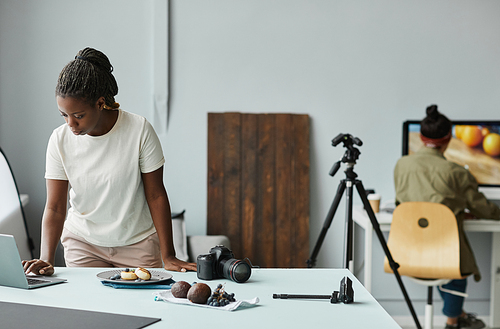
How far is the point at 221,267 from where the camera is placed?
1.33m

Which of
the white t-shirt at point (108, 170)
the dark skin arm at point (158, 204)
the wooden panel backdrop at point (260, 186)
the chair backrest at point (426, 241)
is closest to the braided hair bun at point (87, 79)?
the white t-shirt at point (108, 170)

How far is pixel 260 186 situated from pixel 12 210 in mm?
1573

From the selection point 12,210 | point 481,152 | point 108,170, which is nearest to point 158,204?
point 108,170

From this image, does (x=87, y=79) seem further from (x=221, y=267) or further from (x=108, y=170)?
(x=221, y=267)

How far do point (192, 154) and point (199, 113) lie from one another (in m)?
0.29

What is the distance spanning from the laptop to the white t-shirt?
0.36 metres

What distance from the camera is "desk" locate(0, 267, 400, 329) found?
102cm

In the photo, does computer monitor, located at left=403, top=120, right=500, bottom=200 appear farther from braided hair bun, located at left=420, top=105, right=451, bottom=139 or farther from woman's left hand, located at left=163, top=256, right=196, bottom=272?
woman's left hand, located at left=163, top=256, right=196, bottom=272

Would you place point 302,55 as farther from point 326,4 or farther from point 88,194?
point 88,194

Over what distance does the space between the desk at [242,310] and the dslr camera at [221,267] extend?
23 millimetres

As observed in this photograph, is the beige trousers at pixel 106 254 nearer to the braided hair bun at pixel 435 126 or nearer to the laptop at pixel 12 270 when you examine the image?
the laptop at pixel 12 270

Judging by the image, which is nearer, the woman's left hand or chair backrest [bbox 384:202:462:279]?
the woman's left hand

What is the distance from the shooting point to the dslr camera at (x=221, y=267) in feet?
4.27

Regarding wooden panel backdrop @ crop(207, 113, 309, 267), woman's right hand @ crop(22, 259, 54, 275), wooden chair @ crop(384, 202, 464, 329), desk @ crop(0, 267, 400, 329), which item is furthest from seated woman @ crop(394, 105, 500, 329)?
woman's right hand @ crop(22, 259, 54, 275)
